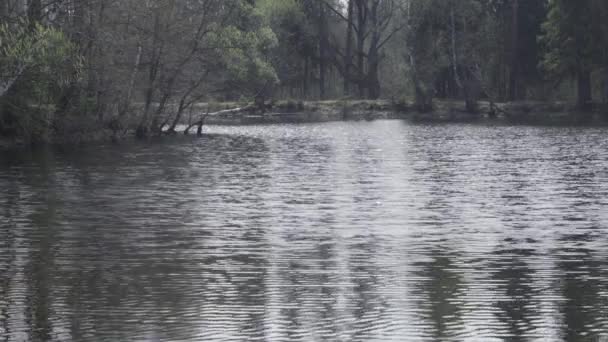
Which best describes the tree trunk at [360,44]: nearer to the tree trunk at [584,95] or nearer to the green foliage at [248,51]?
the green foliage at [248,51]

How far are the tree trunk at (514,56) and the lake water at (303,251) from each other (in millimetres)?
56708

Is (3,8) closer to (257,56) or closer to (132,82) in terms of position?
(132,82)

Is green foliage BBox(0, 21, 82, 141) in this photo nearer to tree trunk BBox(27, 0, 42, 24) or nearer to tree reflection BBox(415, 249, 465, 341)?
tree trunk BBox(27, 0, 42, 24)

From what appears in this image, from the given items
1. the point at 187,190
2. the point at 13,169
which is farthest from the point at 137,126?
the point at 187,190

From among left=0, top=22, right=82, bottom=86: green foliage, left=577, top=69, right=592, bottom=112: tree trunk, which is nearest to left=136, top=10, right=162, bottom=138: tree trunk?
left=0, top=22, right=82, bottom=86: green foliage

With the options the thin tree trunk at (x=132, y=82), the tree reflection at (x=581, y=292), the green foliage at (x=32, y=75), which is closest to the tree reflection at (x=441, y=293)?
the tree reflection at (x=581, y=292)

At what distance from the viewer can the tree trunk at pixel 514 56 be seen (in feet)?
317

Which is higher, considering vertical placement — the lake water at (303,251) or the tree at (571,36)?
the tree at (571,36)

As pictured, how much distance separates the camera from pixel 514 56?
97.8 metres

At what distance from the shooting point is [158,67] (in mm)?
58375

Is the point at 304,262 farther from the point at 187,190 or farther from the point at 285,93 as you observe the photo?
the point at 285,93

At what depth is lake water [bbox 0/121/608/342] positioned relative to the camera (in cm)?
1336

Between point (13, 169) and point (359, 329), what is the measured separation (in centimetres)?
2752

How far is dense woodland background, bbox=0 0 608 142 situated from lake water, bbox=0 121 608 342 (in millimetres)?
7599
